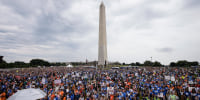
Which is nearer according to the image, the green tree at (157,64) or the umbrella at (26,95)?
the umbrella at (26,95)

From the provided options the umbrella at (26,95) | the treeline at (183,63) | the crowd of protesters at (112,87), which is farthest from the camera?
the treeline at (183,63)

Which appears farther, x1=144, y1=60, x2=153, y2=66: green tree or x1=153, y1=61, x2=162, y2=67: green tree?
x1=144, y1=60, x2=153, y2=66: green tree

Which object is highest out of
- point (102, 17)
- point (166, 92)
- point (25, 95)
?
point (102, 17)

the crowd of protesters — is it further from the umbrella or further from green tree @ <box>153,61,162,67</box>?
green tree @ <box>153,61,162,67</box>

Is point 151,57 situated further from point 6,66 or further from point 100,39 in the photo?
point 6,66

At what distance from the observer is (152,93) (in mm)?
11992

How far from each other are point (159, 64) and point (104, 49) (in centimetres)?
2236

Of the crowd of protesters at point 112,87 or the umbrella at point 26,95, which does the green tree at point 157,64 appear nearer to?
the crowd of protesters at point 112,87

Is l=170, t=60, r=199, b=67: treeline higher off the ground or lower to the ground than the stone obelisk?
lower

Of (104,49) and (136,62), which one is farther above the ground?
(104,49)

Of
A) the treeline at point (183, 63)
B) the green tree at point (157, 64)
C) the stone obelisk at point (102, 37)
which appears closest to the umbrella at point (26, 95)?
the stone obelisk at point (102, 37)

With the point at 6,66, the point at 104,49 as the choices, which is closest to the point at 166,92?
the point at 104,49

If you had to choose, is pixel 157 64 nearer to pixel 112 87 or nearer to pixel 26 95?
pixel 112 87

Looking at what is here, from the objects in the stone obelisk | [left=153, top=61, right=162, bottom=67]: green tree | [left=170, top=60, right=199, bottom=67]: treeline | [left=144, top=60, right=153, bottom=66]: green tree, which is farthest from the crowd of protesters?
[left=144, top=60, right=153, bottom=66]: green tree
